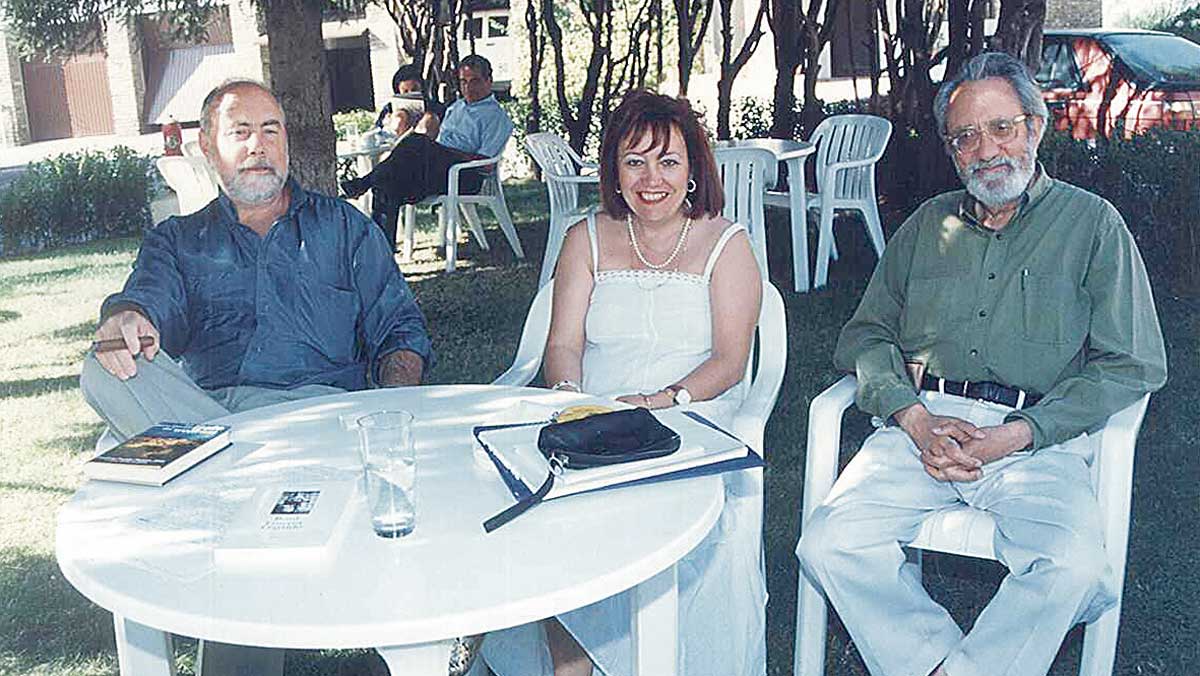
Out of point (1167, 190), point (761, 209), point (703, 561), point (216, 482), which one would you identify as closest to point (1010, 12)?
point (1167, 190)

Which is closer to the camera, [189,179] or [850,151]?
[850,151]

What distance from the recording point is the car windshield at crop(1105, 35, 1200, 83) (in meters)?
8.24

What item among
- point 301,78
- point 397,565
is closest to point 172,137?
point 301,78

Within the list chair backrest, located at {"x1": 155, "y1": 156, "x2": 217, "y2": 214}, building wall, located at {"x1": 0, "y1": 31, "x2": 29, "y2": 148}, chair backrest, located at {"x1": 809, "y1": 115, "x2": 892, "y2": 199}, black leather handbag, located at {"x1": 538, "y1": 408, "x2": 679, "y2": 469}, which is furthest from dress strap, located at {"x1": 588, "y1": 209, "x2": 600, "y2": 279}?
→ building wall, located at {"x1": 0, "y1": 31, "x2": 29, "y2": 148}

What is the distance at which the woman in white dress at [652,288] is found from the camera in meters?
2.48

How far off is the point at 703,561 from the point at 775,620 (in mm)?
616

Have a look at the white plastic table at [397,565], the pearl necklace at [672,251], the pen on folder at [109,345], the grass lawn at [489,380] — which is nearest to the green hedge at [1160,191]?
the grass lawn at [489,380]

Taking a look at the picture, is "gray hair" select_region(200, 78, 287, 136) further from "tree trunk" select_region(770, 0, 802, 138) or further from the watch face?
"tree trunk" select_region(770, 0, 802, 138)

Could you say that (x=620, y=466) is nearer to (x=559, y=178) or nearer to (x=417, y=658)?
(x=417, y=658)

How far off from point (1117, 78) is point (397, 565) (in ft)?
27.7

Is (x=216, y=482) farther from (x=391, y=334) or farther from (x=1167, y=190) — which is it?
(x=1167, y=190)

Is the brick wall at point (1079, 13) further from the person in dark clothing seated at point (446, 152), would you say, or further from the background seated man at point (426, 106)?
the person in dark clothing seated at point (446, 152)

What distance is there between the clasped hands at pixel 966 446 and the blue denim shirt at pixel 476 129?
5501mm

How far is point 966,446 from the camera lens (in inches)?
89.6
